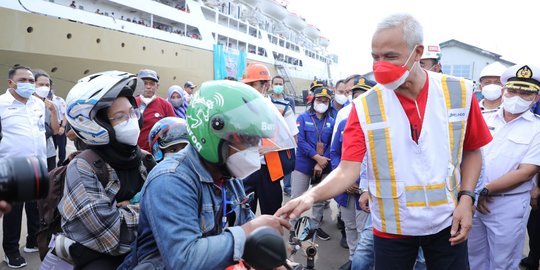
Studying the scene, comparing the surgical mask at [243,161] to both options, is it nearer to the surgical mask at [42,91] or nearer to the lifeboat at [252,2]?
the surgical mask at [42,91]

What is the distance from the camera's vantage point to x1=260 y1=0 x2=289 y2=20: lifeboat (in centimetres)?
3650

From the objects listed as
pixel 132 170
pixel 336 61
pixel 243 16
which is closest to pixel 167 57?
pixel 243 16

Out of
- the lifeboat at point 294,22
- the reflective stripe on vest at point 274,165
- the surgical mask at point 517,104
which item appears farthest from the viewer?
the lifeboat at point 294,22

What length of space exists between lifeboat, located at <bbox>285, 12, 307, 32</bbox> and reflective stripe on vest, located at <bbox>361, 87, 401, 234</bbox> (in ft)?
142

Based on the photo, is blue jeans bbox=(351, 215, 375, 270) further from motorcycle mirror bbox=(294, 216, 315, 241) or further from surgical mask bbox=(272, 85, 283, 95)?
surgical mask bbox=(272, 85, 283, 95)

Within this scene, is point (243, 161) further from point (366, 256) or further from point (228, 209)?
point (366, 256)

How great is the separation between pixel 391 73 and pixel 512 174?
1722 mm

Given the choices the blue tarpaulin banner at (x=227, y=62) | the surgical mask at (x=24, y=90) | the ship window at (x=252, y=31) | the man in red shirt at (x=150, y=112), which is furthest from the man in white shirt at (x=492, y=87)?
the ship window at (x=252, y=31)

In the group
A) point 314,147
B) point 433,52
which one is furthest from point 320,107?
point 433,52

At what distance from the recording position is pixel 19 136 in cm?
378

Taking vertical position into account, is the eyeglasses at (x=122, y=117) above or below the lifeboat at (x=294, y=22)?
below

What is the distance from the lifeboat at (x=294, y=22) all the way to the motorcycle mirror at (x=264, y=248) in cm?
4431

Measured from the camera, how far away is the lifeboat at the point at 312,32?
50963mm

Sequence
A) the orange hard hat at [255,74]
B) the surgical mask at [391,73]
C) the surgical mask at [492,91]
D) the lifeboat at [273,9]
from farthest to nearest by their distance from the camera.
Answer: the lifeboat at [273,9] < the orange hard hat at [255,74] < the surgical mask at [492,91] < the surgical mask at [391,73]
